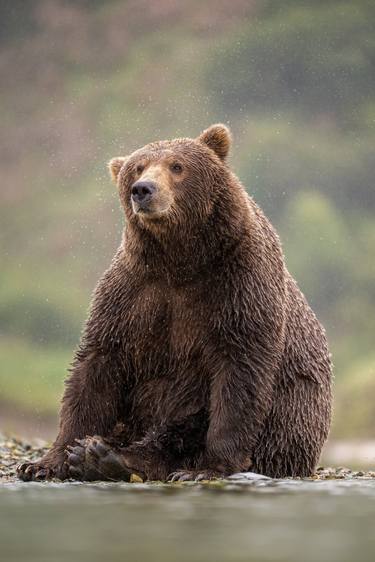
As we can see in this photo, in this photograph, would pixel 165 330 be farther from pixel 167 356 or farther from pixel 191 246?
pixel 191 246

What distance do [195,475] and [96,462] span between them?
626mm

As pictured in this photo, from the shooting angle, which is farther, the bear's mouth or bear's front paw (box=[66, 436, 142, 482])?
the bear's mouth

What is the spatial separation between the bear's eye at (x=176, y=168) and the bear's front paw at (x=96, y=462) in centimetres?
185

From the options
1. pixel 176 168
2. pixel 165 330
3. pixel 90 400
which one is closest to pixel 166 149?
pixel 176 168

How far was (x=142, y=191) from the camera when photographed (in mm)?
6656

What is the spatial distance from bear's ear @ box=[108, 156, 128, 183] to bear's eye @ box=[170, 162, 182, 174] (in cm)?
61

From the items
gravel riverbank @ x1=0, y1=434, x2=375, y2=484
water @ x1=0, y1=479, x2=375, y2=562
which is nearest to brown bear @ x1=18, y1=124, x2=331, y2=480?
gravel riverbank @ x1=0, y1=434, x2=375, y2=484

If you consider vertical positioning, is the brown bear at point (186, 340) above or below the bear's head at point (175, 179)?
below

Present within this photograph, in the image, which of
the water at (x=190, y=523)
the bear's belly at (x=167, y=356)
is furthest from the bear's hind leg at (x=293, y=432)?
the water at (x=190, y=523)

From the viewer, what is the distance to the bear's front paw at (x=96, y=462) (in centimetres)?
658

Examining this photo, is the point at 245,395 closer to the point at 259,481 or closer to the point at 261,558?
the point at 259,481

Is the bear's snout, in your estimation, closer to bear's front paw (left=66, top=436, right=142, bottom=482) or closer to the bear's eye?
the bear's eye

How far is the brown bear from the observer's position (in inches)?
273

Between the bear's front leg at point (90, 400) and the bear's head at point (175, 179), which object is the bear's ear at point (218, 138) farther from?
the bear's front leg at point (90, 400)
